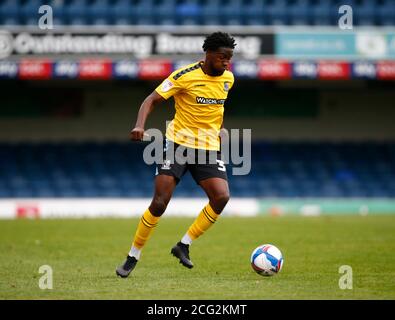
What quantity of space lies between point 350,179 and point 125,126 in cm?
823

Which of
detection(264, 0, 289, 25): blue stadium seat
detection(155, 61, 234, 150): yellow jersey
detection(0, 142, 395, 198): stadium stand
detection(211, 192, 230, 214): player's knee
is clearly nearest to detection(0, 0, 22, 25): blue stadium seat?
detection(0, 142, 395, 198): stadium stand

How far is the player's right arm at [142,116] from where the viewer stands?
346 inches

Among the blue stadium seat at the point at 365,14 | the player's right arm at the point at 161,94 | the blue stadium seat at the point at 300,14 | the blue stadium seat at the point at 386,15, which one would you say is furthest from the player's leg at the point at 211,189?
the blue stadium seat at the point at 386,15

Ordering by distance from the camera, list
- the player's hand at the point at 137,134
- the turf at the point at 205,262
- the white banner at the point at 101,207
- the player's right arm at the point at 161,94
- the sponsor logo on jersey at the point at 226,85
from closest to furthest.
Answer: the turf at the point at 205,262 → the player's hand at the point at 137,134 → the player's right arm at the point at 161,94 → the sponsor logo on jersey at the point at 226,85 → the white banner at the point at 101,207

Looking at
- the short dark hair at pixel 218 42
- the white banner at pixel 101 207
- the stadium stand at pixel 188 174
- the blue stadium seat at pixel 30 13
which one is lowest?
the short dark hair at pixel 218 42

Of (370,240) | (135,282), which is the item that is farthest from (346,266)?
(370,240)

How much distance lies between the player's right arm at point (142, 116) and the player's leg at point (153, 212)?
73 centimetres

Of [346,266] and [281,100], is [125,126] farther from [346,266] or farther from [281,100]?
[346,266]

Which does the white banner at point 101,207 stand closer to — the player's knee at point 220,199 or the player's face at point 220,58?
the player's knee at point 220,199

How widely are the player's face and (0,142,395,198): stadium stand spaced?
17777 millimetres

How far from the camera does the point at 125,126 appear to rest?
29656mm

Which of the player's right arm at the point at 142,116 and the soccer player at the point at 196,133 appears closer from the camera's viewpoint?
the player's right arm at the point at 142,116

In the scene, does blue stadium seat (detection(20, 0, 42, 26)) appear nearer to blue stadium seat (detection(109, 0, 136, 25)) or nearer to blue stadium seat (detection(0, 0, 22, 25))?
blue stadium seat (detection(0, 0, 22, 25))

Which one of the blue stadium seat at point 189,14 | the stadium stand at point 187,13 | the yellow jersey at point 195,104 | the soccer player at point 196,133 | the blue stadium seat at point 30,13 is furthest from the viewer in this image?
the blue stadium seat at point 189,14
